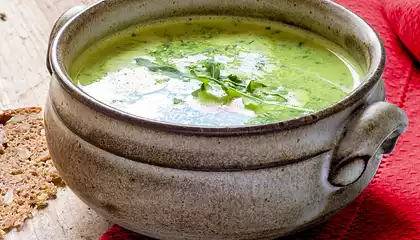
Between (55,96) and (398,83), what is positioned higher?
(55,96)

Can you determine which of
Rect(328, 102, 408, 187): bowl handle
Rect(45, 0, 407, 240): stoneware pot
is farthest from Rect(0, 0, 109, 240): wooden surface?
Rect(328, 102, 408, 187): bowl handle

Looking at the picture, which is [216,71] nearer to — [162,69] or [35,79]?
[162,69]

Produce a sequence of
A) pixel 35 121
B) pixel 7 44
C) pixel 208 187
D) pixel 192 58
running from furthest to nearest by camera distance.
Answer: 1. pixel 7 44
2. pixel 35 121
3. pixel 192 58
4. pixel 208 187

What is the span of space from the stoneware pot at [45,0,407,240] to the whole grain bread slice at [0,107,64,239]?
20cm

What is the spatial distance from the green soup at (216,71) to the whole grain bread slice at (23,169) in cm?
22

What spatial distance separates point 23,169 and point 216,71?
1.37 feet

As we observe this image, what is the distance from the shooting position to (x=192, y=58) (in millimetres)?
1323

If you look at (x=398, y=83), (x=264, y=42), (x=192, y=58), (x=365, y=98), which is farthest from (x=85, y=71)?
(x=398, y=83)

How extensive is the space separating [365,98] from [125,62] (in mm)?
451

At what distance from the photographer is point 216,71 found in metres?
1.22

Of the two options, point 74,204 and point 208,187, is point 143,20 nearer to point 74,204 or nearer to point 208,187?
point 74,204

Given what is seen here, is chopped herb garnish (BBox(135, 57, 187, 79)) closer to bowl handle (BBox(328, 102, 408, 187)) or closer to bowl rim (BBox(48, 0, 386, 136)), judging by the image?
bowl rim (BBox(48, 0, 386, 136))

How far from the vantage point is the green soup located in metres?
1.14

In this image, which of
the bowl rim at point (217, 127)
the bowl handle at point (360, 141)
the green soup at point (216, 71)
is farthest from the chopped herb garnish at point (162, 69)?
the bowl handle at point (360, 141)
